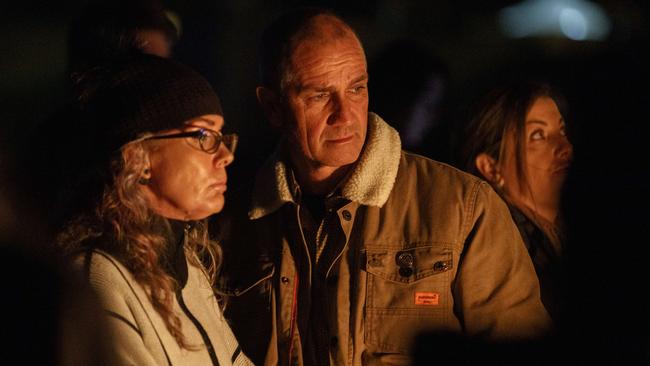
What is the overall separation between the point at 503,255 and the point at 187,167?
4.46 ft

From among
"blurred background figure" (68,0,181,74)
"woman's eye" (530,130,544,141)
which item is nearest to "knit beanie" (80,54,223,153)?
"blurred background figure" (68,0,181,74)

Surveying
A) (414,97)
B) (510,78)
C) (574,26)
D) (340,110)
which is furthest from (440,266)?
(574,26)

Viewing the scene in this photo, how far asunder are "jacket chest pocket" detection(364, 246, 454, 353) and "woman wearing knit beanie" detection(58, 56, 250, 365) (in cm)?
65

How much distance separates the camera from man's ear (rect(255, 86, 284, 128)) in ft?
12.1

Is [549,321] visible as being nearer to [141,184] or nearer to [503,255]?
[503,255]

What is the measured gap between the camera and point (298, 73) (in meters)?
3.53

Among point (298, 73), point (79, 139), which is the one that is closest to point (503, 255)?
point (298, 73)

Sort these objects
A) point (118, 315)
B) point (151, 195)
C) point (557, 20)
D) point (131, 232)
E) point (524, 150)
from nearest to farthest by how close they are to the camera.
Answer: point (118, 315) → point (131, 232) → point (151, 195) → point (524, 150) → point (557, 20)

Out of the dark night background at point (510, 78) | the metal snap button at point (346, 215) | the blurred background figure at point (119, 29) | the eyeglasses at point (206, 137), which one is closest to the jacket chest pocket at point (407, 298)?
the metal snap button at point (346, 215)

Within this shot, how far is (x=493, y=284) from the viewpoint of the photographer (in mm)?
3229

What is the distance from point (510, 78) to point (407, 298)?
14.9 ft

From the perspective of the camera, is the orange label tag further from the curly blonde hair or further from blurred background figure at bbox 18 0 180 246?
blurred background figure at bbox 18 0 180 246

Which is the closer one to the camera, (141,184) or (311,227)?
(141,184)

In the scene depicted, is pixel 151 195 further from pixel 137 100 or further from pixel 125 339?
pixel 125 339
